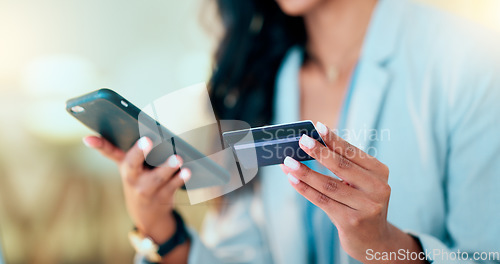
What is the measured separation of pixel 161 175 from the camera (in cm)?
56

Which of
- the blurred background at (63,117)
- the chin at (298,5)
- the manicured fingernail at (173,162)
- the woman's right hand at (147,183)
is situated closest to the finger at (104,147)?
the woman's right hand at (147,183)

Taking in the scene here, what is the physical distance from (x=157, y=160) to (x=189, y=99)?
0.47 feet

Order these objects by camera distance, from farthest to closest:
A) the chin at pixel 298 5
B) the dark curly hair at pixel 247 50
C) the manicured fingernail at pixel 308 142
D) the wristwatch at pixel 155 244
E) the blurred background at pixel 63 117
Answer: the blurred background at pixel 63 117, the dark curly hair at pixel 247 50, the chin at pixel 298 5, the wristwatch at pixel 155 244, the manicured fingernail at pixel 308 142

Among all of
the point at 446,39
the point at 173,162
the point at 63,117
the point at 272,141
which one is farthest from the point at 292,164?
the point at 63,117

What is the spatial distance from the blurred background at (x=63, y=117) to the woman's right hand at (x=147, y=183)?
100 cm

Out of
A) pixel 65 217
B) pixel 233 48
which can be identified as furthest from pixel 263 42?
pixel 65 217

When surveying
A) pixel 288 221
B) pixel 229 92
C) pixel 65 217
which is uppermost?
pixel 229 92

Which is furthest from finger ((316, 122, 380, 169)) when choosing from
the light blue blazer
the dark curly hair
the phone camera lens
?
the dark curly hair

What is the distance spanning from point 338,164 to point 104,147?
0.38 metres

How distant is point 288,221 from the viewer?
2.39ft

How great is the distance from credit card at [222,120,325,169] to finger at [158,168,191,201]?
6.6 inches

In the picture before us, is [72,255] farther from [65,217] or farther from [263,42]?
[263,42]

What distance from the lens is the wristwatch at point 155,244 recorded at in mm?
670

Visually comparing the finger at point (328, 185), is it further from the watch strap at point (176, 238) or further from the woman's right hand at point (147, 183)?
the watch strap at point (176, 238)
